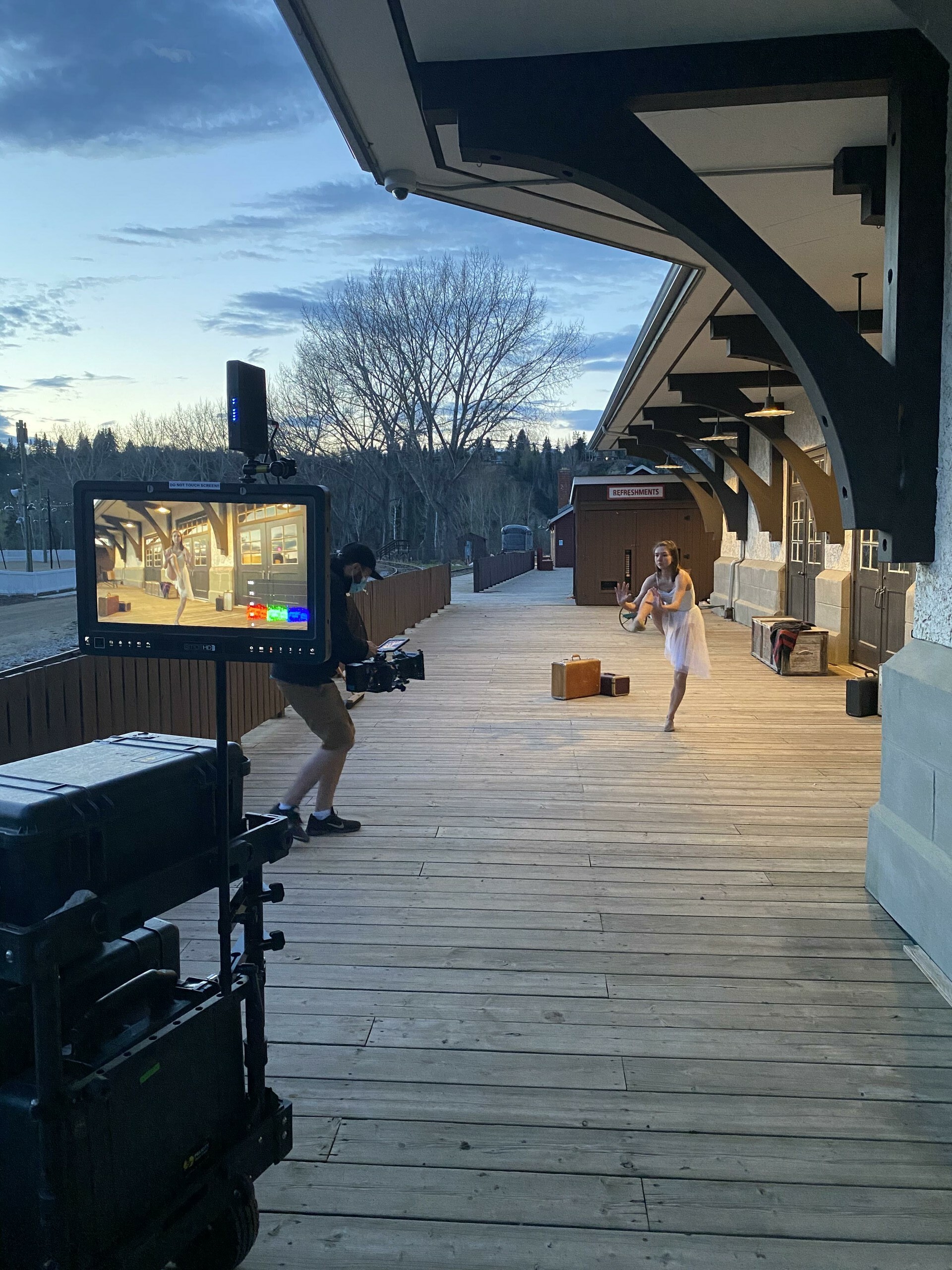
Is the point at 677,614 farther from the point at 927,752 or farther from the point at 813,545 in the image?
the point at 813,545

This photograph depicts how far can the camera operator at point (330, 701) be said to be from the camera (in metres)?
4.93

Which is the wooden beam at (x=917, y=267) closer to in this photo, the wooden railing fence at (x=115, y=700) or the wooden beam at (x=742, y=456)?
the wooden railing fence at (x=115, y=700)

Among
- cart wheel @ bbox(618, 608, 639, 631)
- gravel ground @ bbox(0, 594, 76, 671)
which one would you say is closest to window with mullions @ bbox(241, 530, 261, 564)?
cart wheel @ bbox(618, 608, 639, 631)

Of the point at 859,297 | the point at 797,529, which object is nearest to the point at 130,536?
the point at 859,297

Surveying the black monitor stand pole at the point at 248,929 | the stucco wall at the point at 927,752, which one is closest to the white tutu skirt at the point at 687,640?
the stucco wall at the point at 927,752

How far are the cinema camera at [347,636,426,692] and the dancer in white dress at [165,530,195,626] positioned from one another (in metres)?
2.38

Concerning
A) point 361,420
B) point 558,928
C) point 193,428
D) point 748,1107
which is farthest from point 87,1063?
point 193,428

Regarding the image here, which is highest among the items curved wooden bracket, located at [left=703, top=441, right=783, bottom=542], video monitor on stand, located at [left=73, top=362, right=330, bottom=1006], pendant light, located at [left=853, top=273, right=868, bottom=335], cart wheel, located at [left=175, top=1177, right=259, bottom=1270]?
pendant light, located at [left=853, top=273, right=868, bottom=335]

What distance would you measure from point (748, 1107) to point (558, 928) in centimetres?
141

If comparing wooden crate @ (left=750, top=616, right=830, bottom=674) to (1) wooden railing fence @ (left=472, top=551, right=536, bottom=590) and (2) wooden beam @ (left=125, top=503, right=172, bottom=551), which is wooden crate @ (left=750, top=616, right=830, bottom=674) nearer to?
(2) wooden beam @ (left=125, top=503, right=172, bottom=551)

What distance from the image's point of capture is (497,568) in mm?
35719

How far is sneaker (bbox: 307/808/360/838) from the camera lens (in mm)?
5445

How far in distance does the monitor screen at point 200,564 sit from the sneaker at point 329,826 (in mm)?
3450

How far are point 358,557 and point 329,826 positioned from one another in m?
1.65
